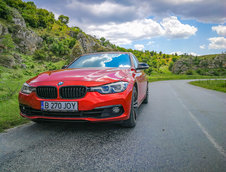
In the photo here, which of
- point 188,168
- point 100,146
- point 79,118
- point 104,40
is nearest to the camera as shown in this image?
point 188,168

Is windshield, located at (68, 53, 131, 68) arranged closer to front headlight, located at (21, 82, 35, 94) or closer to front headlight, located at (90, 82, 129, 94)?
front headlight, located at (90, 82, 129, 94)

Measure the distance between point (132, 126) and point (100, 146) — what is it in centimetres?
108

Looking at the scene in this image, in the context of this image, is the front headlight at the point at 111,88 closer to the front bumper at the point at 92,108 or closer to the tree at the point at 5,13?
the front bumper at the point at 92,108

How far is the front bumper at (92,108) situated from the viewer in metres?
2.75

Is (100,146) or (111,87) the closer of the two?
(100,146)

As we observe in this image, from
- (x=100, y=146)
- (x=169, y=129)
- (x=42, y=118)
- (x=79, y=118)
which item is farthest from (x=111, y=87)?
(x=169, y=129)

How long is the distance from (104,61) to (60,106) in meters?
1.93

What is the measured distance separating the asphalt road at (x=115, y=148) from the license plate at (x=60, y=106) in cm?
50

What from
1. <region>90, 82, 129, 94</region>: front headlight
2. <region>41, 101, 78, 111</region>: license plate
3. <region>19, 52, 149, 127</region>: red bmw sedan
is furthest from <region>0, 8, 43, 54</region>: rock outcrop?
<region>90, 82, 129, 94</region>: front headlight

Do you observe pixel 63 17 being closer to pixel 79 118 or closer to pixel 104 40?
pixel 104 40

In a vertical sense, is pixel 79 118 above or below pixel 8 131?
above

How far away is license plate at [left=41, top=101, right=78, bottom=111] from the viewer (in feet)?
9.00

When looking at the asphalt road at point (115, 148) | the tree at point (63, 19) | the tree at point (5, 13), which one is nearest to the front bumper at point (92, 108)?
the asphalt road at point (115, 148)

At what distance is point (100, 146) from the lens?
101 inches
